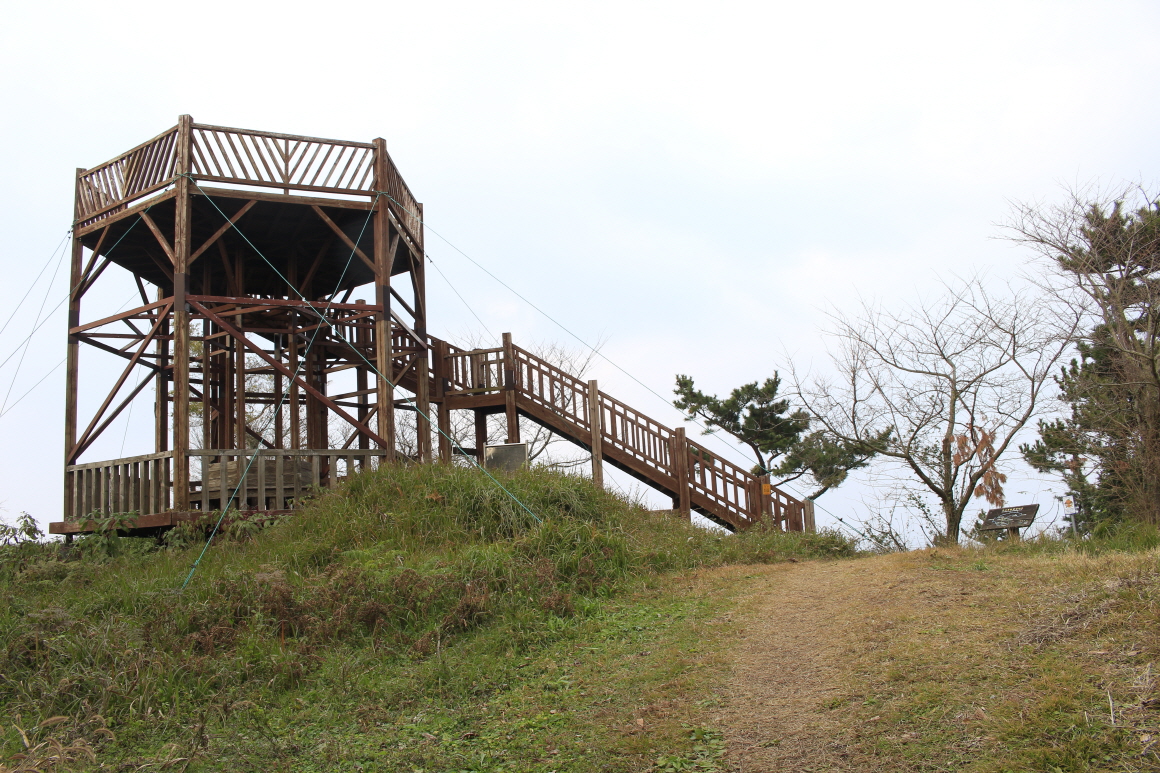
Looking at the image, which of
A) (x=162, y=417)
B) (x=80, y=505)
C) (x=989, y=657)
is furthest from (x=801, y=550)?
(x=162, y=417)

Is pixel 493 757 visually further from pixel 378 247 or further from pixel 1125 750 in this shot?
pixel 378 247

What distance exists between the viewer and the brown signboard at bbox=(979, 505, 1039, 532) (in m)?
11.3

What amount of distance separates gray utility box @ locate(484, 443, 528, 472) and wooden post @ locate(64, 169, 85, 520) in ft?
22.7

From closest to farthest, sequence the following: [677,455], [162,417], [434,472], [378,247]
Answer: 1. [434,472]
2. [378,247]
3. [677,455]
4. [162,417]

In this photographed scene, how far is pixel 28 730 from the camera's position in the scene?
19.1 feet

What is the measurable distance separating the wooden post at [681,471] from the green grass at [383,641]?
386cm

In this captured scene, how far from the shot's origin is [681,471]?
15.5 metres

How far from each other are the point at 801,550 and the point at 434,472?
5.37m

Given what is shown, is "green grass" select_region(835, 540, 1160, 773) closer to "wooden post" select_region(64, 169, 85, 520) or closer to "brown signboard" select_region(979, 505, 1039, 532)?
"brown signboard" select_region(979, 505, 1039, 532)

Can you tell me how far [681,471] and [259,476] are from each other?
7270mm

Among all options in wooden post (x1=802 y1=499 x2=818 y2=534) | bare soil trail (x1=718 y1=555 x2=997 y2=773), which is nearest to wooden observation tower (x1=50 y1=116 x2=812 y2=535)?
wooden post (x1=802 y1=499 x2=818 y2=534)

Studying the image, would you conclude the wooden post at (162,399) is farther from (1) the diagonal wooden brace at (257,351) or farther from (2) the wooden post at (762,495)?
(2) the wooden post at (762,495)

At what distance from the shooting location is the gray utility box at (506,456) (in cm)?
1575

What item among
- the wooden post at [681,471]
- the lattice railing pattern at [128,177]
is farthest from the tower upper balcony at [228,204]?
the wooden post at [681,471]
